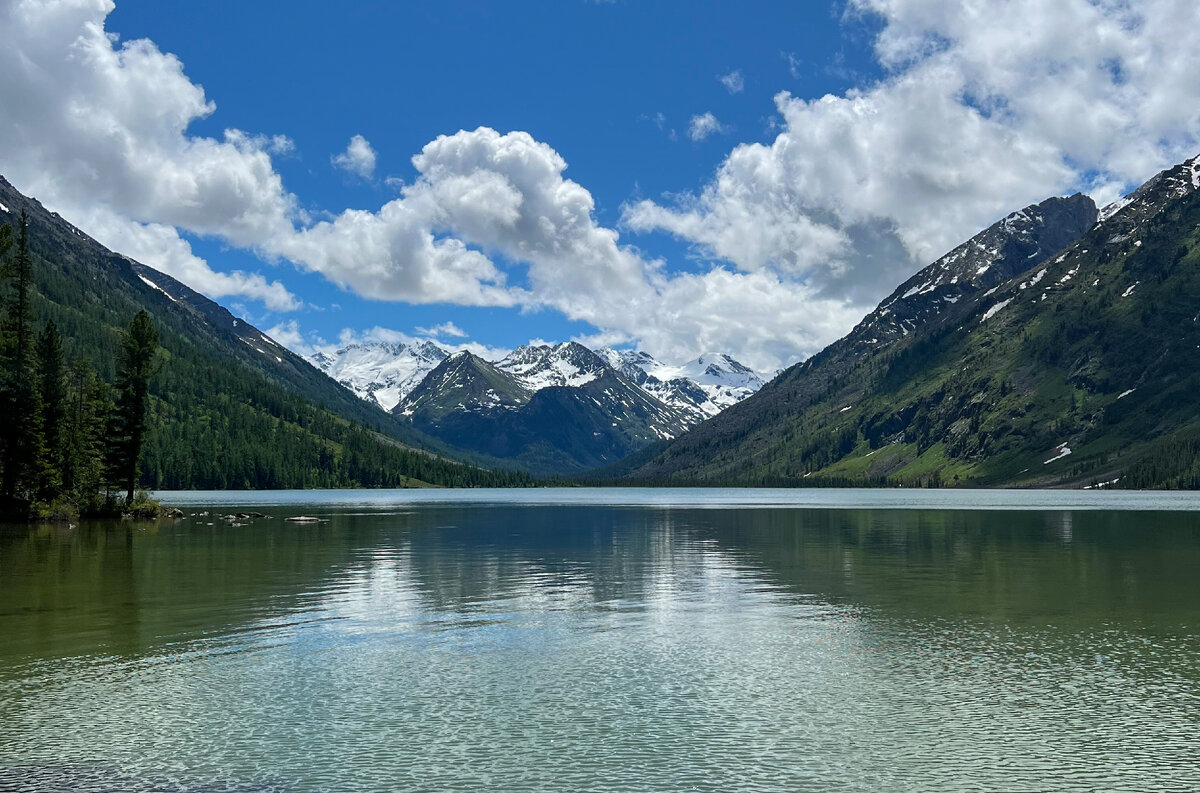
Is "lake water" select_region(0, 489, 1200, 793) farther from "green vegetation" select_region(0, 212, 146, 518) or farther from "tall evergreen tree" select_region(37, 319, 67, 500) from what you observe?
"tall evergreen tree" select_region(37, 319, 67, 500)

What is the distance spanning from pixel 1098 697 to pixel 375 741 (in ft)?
80.4

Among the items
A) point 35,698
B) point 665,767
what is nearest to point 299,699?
point 35,698

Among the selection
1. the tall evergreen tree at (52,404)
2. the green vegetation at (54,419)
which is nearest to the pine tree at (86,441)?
the green vegetation at (54,419)

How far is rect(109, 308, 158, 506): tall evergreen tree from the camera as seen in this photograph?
12962cm

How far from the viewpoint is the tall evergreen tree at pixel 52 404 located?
115750 mm

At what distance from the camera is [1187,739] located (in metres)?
28.5

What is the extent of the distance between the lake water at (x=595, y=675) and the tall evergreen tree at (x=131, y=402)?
5259 cm

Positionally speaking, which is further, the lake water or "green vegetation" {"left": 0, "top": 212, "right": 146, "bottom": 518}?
"green vegetation" {"left": 0, "top": 212, "right": 146, "bottom": 518}

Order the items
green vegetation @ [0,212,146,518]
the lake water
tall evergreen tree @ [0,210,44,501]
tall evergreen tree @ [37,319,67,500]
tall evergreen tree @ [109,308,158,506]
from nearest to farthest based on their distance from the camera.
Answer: the lake water < tall evergreen tree @ [0,210,44,501] < green vegetation @ [0,212,146,518] < tall evergreen tree @ [37,319,67,500] < tall evergreen tree @ [109,308,158,506]

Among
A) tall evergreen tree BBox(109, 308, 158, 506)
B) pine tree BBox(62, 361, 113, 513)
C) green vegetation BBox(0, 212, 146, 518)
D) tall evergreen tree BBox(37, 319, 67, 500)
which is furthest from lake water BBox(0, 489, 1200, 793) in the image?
tall evergreen tree BBox(109, 308, 158, 506)

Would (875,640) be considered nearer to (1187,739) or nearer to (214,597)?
(1187,739)

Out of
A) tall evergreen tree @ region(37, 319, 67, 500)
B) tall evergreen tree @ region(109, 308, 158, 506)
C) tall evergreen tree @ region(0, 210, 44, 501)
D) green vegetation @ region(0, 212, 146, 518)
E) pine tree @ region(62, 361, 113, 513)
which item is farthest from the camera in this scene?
tall evergreen tree @ region(109, 308, 158, 506)

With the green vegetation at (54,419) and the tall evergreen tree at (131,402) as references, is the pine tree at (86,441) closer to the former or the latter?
the green vegetation at (54,419)

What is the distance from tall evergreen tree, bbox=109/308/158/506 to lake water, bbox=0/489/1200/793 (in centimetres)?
5259
